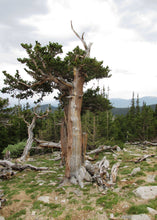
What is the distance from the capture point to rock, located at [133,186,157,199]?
630cm

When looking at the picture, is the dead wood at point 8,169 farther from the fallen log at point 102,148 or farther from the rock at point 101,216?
the rock at point 101,216

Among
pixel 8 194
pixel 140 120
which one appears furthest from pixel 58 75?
pixel 140 120

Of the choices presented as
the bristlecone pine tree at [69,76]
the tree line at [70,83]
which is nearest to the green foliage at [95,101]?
the tree line at [70,83]

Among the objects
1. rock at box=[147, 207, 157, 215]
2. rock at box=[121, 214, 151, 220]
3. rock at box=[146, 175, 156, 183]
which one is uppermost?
rock at box=[147, 207, 157, 215]

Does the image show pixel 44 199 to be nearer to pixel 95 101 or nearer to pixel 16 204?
pixel 16 204

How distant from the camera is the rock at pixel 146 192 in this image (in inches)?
248

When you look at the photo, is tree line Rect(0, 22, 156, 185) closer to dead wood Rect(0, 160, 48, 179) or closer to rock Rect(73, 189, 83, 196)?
rock Rect(73, 189, 83, 196)

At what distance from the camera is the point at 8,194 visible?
8.09 metres

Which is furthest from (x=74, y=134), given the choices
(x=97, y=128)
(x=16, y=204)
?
(x=97, y=128)

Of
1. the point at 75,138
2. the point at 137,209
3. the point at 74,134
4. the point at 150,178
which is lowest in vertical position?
the point at 150,178

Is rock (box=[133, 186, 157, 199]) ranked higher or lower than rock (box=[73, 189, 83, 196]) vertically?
higher

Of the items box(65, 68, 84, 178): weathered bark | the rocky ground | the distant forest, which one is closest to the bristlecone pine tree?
box(65, 68, 84, 178): weathered bark

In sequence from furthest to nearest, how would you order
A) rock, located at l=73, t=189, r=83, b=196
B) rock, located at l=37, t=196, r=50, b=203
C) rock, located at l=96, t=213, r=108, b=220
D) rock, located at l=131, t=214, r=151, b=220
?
1. rock, located at l=73, t=189, r=83, b=196
2. rock, located at l=37, t=196, r=50, b=203
3. rock, located at l=96, t=213, r=108, b=220
4. rock, located at l=131, t=214, r=151, b=220

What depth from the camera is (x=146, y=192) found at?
6.53 meters
